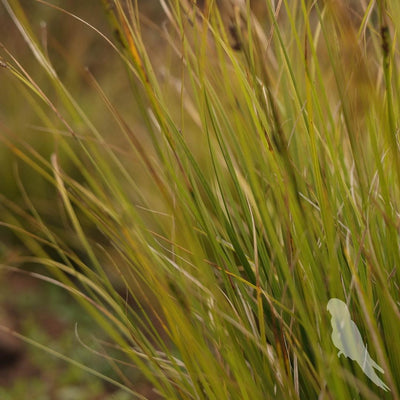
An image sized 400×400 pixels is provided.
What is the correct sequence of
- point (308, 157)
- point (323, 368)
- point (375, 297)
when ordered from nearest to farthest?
point (323, 368), point (375, 297), point (308, 157)

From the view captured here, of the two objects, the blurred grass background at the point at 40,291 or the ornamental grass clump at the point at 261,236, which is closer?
the ornamental grass clump at the point at 261,236

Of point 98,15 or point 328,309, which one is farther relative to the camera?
point 98,15

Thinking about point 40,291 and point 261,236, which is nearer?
point 261,236

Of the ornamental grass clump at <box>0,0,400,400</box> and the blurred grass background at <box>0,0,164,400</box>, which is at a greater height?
the ornamental grass clump at <box>0,0,400,400</box>

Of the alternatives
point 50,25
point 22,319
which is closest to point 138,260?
point 22,319

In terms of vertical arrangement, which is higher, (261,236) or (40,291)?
(261,236)

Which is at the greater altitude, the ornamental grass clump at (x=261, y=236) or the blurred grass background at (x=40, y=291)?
the ornamental grass clump at (x=261, y=236)

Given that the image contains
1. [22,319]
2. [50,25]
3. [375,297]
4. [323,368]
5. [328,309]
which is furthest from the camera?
[50,25]

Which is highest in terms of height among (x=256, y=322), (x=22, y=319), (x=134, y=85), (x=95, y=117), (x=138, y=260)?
(x=134, y=85)

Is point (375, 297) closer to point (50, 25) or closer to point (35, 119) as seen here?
point (35, 119)

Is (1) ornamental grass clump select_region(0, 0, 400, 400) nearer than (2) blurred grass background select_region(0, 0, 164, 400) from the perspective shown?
Yes

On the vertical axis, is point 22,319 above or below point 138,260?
below
